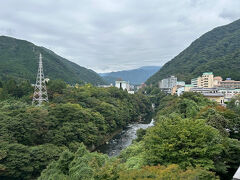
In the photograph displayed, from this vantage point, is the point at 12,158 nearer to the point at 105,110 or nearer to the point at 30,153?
the point at 30,153

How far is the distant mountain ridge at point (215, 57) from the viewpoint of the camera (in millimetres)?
74506

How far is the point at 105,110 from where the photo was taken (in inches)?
1464

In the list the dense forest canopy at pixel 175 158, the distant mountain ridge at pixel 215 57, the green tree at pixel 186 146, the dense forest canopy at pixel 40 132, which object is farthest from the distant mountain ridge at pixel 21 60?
the green tree at pixel 186 146

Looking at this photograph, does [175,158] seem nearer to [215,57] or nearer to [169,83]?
[169,83]

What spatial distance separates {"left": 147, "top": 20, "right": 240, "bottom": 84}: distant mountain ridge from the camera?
Answer: 244ft

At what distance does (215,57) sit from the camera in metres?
100

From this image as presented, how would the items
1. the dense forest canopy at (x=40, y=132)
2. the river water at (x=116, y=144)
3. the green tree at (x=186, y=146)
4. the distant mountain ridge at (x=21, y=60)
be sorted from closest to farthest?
the green tree at (x=186, y=146), the dense forest canopy at (x=40, y=132), the river water at (x=116, y=144), the distant mountain ridge at (x=21, y=60)

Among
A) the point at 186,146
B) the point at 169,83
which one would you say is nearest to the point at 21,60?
the point at 169,83

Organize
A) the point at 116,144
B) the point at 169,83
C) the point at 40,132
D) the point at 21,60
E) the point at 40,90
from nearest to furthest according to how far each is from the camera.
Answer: the point at 40,132
the point at 116,144
the point at 40,90
the point at 21,60
the point at 169,83

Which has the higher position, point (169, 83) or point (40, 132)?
point (169, 83)

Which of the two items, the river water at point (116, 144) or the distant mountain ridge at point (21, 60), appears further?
the distant mountain ridge at point (21, 60)

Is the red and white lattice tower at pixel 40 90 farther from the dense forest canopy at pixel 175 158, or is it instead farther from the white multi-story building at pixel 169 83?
the white multi-story building at pixel 169 83

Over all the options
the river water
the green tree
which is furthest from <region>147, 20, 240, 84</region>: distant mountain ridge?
the green tree

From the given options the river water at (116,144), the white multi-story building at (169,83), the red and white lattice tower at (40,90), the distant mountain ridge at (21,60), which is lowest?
the river water at (116,144)
